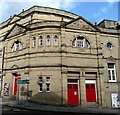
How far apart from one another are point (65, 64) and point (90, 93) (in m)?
4.60

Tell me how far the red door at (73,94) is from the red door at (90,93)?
54.0 inches

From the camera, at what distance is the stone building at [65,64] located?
70.3ft

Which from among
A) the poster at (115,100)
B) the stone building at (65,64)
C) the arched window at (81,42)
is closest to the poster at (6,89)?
the stone building at (65,64)

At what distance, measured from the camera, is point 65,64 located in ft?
71.2

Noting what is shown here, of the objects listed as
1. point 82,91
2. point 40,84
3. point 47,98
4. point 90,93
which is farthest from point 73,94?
point 40,84

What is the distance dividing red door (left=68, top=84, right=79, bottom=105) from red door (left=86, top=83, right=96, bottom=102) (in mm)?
1371

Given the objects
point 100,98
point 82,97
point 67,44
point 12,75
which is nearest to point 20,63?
point 12,75

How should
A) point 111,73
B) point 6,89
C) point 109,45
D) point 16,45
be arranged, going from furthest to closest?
1. point 16,45
2. point 109,45
3. point 6,89
4. point 111,73

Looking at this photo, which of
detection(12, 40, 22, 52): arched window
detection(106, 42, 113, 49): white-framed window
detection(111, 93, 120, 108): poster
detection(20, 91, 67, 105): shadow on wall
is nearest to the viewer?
detection(20, 91, 67, 105): shadow on wall

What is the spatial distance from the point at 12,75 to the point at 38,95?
215 inches

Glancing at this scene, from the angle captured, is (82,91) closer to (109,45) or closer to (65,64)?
(65,64)

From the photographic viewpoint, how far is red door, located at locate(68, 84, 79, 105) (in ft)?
70.3

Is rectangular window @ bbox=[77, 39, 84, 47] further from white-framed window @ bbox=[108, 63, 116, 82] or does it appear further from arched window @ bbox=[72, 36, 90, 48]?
white-framed window @ bbox=[108, 63, 116, 82]

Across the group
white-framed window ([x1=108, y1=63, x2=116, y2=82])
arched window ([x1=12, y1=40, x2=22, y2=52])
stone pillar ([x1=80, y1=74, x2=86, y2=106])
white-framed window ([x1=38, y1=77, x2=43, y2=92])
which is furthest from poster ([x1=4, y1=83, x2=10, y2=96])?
white-framed window ([x1=108, y1=63, x2=116, y2=82])
